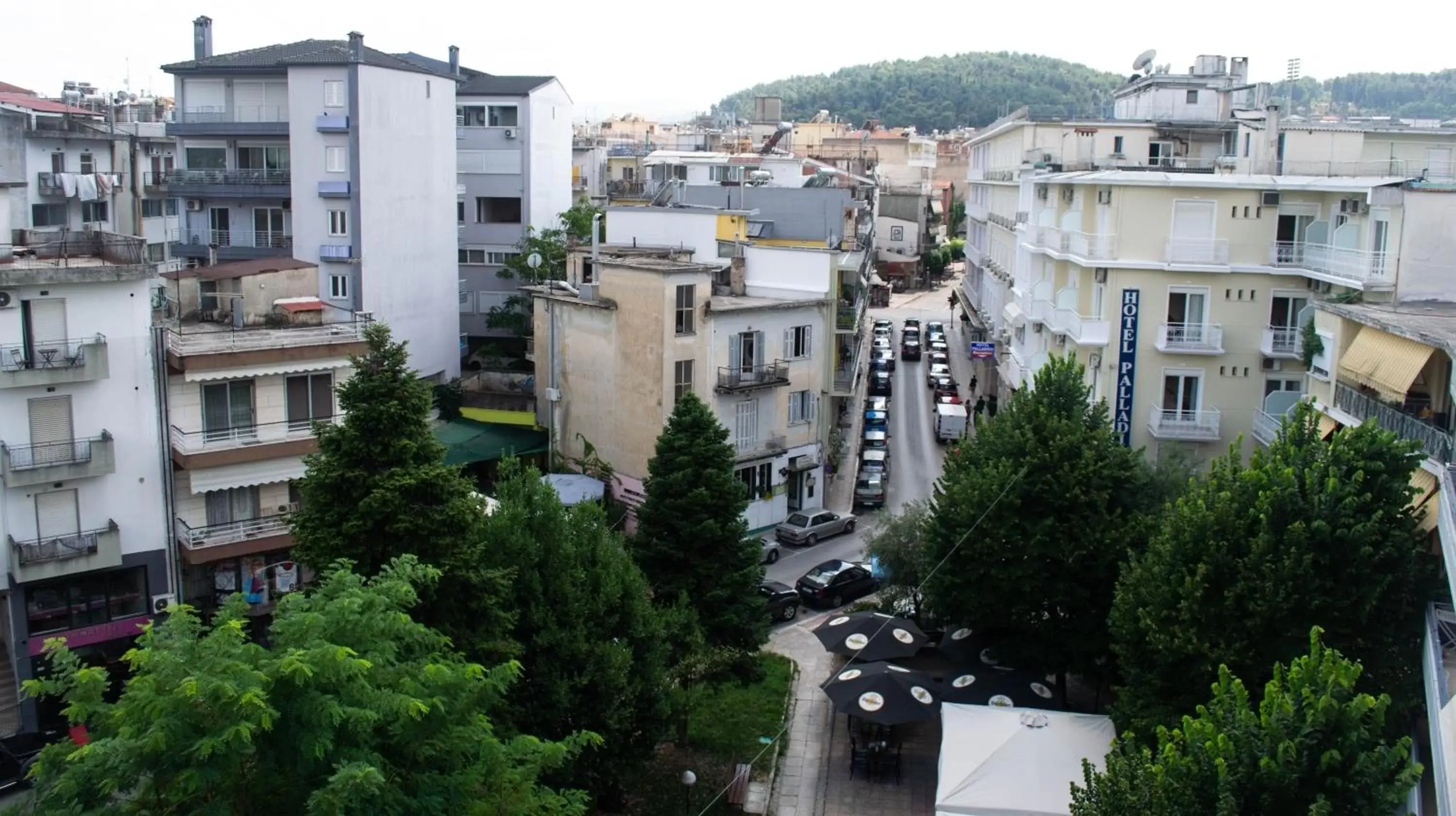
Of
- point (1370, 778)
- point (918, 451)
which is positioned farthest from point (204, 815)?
point (918, 451)

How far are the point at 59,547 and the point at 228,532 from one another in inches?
131

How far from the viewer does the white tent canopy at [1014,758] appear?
68.8 feet

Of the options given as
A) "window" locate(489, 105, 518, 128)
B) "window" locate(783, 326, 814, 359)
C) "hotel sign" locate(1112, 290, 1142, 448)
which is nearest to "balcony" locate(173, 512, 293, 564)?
"window" locate(783, 326, 814, 359)

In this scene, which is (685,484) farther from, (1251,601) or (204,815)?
(204,815)

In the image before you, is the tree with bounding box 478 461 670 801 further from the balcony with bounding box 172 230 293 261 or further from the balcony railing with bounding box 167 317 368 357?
the balcony with bounding box 172 230 293 261

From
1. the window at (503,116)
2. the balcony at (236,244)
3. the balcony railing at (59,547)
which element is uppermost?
the window at (503,116)

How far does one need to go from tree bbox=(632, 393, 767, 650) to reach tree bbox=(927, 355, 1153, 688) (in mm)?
4304

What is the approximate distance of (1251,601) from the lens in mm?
20234

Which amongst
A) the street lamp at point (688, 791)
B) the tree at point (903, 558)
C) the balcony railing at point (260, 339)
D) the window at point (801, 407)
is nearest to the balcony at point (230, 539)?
the balcony railing at point (260, 339)

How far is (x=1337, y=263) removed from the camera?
31.7m

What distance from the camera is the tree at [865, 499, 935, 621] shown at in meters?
30.7

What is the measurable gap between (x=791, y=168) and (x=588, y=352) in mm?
27811

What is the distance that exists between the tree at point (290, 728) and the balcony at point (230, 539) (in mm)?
13630

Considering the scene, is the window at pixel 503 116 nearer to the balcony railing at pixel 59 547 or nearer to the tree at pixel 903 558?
the tree at pixel 903 558
